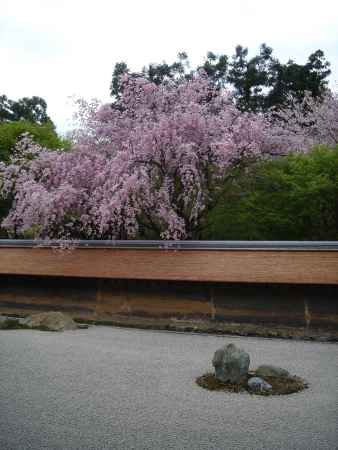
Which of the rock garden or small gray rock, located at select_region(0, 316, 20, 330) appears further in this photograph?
small gray rock, located at select_region(0, 316, 20, 330)

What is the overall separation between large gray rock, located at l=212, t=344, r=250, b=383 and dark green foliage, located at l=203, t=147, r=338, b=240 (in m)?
5.70

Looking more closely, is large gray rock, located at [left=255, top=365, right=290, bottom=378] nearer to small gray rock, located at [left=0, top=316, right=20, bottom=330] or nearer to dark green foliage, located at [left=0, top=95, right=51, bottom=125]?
small gray rock, located at [left=0, top=316, right=20, bottom=330]

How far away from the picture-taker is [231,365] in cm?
794

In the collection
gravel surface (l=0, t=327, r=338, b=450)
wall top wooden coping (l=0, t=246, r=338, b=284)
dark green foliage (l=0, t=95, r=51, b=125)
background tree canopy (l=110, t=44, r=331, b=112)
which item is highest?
dark green foliage (l=0, t=95, r=51, b=125)

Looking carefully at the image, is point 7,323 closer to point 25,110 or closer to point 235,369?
point 235,369

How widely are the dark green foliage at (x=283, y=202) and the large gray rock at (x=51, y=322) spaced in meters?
4.02

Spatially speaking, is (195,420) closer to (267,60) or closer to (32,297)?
(32,297)

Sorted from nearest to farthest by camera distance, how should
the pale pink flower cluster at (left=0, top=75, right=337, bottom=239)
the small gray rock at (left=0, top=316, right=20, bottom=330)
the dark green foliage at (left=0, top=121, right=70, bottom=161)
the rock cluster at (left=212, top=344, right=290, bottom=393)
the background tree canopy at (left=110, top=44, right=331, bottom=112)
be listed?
1. the rock cluster at (left=212, top=344, right=290, bottom=393)
2. the small gray rock at (left=0, top=316, right=20, bottom=330)
3. the pale pink flower cluster at (left=0, top=75, right=337, bottom=239)
4. the dark green foliage at (left=0, top=121, right=70, bottom=161)
5. the background tree canopy at (left=110, top=44, right=331, bottom=112)

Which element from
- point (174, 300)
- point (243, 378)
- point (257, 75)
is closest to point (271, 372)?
point (243, 378)

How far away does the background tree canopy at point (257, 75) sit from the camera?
2878 cm

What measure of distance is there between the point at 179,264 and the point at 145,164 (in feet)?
7.96

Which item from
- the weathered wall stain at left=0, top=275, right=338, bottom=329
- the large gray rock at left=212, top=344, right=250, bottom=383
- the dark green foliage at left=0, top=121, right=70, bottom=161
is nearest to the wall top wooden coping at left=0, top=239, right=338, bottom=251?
the weathered wall stain at left=0, top=275, right=338, bottom=329

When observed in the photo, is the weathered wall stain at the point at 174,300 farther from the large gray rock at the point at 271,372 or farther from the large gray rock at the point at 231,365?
the large gray rock at the point at 231,365

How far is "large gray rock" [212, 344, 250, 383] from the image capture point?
7902 mm
